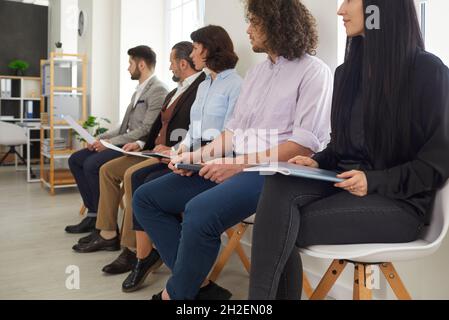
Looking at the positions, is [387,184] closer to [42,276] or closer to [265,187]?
[265,187]

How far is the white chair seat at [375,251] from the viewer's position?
47.1 inches

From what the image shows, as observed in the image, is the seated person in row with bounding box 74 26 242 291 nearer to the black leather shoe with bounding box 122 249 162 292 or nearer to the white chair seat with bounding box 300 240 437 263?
the black leather shoe with bounding box 122 249 162 292

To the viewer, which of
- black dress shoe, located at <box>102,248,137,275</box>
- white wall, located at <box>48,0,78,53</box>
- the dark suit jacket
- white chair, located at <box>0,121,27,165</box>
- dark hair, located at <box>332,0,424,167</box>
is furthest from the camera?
white wall, located at <box>48,0,78,53</box>

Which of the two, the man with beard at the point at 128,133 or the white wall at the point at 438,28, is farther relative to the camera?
the man with beard at the point at 128,133

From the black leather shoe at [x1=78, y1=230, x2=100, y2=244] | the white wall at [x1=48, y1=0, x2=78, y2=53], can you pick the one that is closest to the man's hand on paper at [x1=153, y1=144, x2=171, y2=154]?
the black leather shoe at [x1=78, y1=230, x2=100, y2=244]

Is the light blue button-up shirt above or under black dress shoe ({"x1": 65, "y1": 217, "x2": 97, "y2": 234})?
above

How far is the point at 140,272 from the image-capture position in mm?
2184

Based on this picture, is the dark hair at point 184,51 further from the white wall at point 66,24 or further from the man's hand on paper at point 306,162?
the white wall at point 66,24

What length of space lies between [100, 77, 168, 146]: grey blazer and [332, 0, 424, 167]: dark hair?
1881mm

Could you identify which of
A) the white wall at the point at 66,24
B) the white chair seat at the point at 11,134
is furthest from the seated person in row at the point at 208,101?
the white wall at the point at 66,24

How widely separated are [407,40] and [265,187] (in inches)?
22.5

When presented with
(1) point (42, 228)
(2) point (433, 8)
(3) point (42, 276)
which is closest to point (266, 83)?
(2) point (433, 8)

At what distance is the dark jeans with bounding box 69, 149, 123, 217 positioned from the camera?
3090mm
